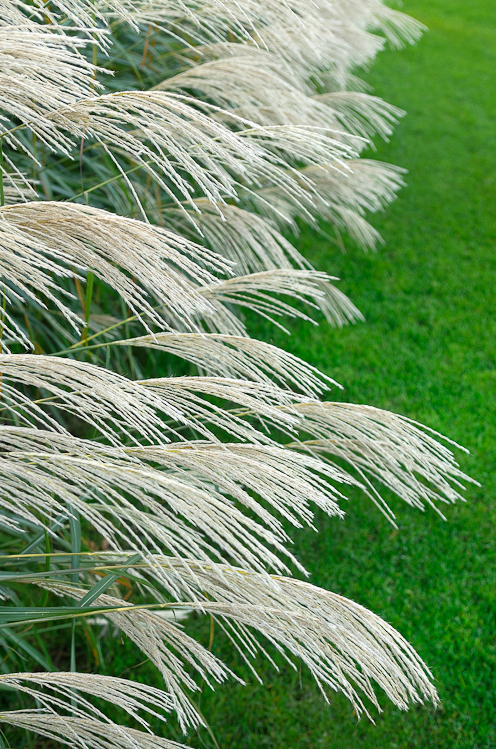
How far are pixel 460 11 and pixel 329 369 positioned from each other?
288 inches

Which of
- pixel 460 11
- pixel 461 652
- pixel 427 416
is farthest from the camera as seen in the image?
pixel 460 11

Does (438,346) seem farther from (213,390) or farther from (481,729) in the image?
(213,390)

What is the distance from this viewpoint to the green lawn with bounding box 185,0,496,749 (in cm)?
175

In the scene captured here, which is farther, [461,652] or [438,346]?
[438,346]

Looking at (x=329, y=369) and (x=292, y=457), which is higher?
(x=292, y=457)

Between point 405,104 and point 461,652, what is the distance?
5.21 m

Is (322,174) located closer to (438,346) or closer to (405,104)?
(438,346)

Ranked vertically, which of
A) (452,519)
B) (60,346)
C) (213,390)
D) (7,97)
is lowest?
(60,346)

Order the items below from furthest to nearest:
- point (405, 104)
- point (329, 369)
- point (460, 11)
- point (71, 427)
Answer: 1. point (460, 11)
2. point (405, 104)
3. point (329, 369)
4. point (71, 427)

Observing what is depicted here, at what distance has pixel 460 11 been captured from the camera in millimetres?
8109

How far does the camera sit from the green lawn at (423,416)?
1.75 m

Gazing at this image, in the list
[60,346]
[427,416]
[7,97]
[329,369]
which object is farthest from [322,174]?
[7,97]

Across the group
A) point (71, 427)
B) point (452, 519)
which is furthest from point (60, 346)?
point (452, 519)

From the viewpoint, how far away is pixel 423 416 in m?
2.68
